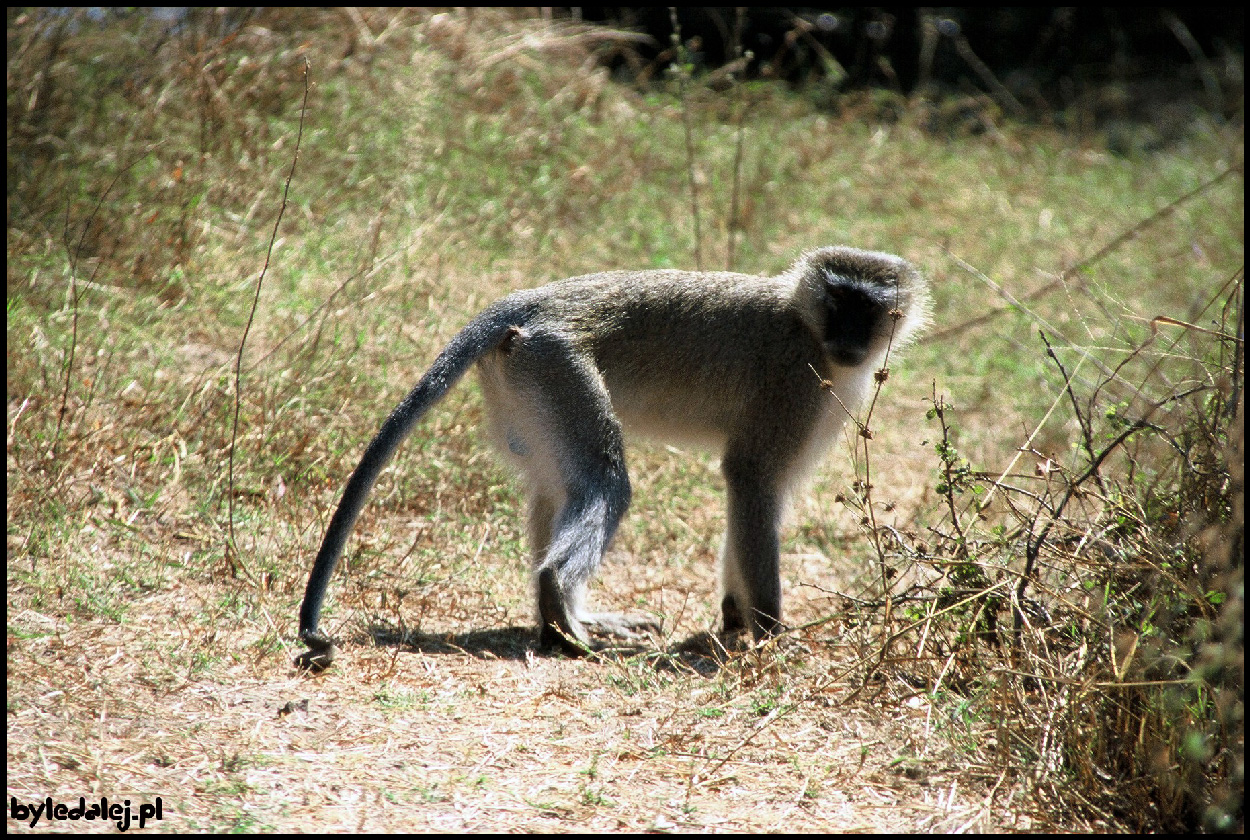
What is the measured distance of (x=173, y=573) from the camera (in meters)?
4.10

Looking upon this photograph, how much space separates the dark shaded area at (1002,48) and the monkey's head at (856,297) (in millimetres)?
7549

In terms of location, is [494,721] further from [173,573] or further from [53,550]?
[53,550]

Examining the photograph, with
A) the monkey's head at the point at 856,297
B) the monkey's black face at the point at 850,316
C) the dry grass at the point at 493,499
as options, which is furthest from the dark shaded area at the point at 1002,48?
the monkey's black face at the point at 850,316

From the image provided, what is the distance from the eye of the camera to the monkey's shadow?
403 cm

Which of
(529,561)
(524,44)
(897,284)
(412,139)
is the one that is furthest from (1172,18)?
(529,561)

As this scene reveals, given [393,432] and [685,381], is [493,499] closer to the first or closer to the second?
[685,381]

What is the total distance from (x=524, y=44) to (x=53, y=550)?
237 inches

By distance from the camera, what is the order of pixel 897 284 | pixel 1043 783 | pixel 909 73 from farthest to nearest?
pixel 909 73 → pixel 897 284 → pixel 1043 783

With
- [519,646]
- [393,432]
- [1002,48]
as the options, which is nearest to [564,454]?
[393,432]

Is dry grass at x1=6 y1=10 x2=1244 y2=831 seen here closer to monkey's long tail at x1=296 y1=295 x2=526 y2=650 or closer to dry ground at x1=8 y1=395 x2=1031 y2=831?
dry ground at x1=8 y1=395 x2=1031 y2=831

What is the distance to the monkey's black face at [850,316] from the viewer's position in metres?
4.34

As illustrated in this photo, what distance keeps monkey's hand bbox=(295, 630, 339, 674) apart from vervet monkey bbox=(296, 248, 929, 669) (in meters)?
0.75

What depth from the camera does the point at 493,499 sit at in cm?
520

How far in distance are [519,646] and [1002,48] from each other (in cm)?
1148
